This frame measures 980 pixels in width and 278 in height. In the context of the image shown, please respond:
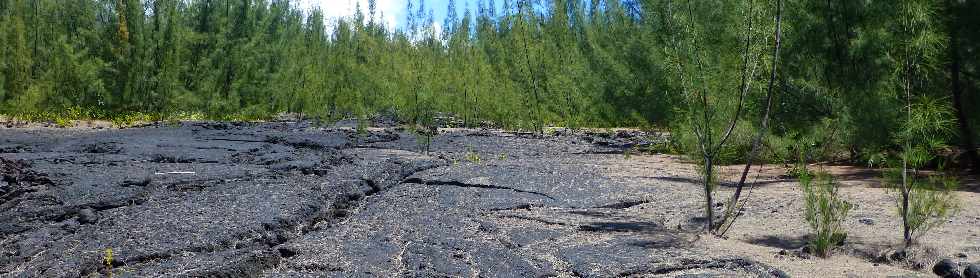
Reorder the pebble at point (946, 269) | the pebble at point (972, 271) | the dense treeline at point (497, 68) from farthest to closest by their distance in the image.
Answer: the dense treeline at point (497, 68)
the pebble at point (946, 269)
the pebble at point (972, 271)

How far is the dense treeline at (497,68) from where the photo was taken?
7941 mm

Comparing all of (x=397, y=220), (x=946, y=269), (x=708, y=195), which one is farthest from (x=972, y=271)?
(x=397, y=220)

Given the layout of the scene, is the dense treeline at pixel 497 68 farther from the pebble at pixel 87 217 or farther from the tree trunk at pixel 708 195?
the pebble at pixel 87 217

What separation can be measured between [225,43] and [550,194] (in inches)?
555

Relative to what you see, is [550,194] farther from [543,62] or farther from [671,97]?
[543,62]

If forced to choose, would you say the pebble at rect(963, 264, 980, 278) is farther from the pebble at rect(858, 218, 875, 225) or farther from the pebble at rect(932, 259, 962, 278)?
the pebble at rect(858, 218, 875, 225)

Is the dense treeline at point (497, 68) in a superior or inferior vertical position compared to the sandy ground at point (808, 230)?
superior

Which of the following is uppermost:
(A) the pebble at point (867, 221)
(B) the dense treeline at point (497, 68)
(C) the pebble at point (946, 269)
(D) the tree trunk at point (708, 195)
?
(B) the dense treeline at point (497, 68)

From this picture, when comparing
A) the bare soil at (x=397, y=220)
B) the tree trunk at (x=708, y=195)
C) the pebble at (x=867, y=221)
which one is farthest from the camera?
the pebble at (x=867, y=221)

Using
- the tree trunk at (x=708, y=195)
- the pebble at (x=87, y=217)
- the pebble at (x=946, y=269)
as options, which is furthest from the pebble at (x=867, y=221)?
the pebble at (x=87, y=217)

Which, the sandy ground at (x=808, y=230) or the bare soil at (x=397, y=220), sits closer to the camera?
the bare soil at (x=397, y=220)

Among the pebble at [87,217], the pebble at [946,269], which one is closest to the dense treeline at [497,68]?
the pebble at [946,269]

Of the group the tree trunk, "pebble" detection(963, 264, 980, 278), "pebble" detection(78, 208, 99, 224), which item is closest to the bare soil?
"pebble" detection(78, 208, 99, 224)

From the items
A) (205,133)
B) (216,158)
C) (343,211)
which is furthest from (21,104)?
(343,211)
